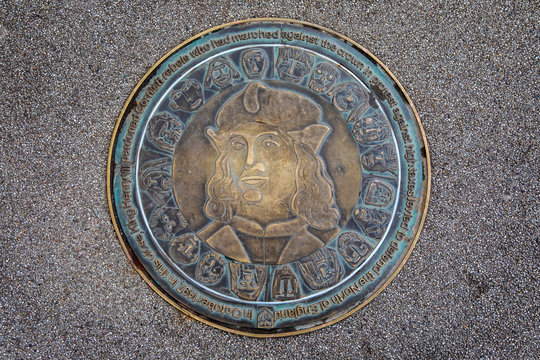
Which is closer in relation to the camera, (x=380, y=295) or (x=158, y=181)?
(x=158, y=181)

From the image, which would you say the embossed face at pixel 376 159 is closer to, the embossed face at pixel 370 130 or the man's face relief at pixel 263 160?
the embossed face at pixel 370 130

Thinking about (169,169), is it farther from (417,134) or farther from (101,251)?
(417,134)

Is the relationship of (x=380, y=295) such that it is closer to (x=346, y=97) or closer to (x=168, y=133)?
(x=346, y=97)

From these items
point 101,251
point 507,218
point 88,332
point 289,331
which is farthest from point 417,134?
point 88,332

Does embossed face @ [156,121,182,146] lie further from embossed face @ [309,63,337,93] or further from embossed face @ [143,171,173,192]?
embossed face @ [309,63,337,93]

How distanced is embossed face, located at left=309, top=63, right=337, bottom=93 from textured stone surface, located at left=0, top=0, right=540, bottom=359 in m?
0.38

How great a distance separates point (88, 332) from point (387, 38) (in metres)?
3.02

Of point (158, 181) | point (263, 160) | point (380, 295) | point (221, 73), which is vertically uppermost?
point (221, 73)

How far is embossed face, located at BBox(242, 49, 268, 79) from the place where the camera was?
2.52 meters

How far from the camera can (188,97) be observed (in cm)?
251

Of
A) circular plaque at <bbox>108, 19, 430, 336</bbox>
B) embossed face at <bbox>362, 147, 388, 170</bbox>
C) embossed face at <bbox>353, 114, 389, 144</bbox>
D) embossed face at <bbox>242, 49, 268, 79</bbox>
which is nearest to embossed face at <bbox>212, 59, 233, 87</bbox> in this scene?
circular plaque at <bbox>108, 19, 430, 336</bbox>

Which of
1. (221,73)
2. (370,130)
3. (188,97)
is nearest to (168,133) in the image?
(188,97)

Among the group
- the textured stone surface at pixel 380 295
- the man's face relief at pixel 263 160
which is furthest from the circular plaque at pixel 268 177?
the textured stone surface at pixel 380 295

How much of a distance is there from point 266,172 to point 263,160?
82 mm
